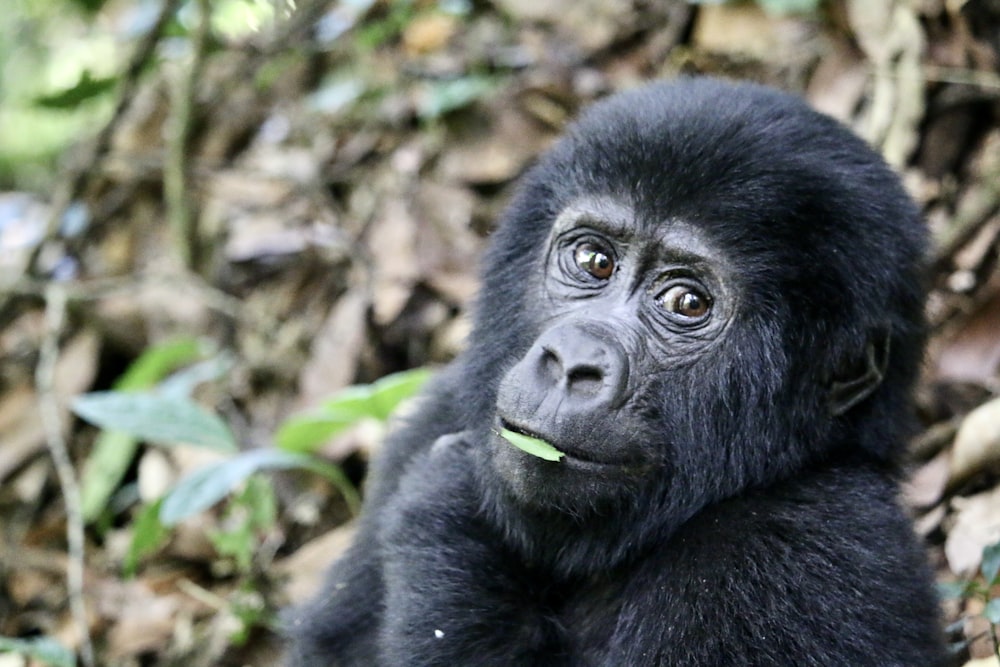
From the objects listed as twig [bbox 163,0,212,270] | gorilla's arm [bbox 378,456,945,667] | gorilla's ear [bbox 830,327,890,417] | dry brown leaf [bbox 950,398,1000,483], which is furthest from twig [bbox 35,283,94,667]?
dry brown leaf [bbox 950,398,1000,483]

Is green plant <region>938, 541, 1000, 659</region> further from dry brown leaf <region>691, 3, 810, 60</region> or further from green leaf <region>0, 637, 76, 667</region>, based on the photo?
dry brown leaf <region>691, 3, 810, 60</region>

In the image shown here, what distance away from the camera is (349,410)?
5102mm

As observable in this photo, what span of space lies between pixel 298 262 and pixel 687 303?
4095 millimetres

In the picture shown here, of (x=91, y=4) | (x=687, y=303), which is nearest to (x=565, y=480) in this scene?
(x=687, y=303)

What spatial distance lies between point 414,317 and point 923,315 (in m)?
3.23

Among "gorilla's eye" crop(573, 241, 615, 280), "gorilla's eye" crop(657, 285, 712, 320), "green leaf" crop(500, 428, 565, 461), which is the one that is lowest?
"green leaf" crop(500, 428, 565, 461)

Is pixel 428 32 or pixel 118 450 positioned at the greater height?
pixel 428 32

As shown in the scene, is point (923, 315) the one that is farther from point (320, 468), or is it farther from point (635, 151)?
point (320, 468)

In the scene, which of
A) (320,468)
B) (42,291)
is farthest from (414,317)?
(42,291)

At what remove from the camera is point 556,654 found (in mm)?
3539

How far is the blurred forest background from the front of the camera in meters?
5.29

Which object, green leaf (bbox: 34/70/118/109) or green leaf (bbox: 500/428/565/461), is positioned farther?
green leaf (bbox: 34/70/118/109)

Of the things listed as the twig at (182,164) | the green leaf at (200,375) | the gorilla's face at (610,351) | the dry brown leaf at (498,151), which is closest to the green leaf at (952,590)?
the gorilla's face at (610,351)

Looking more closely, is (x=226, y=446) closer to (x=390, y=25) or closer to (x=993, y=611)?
(x=993, y=611)
